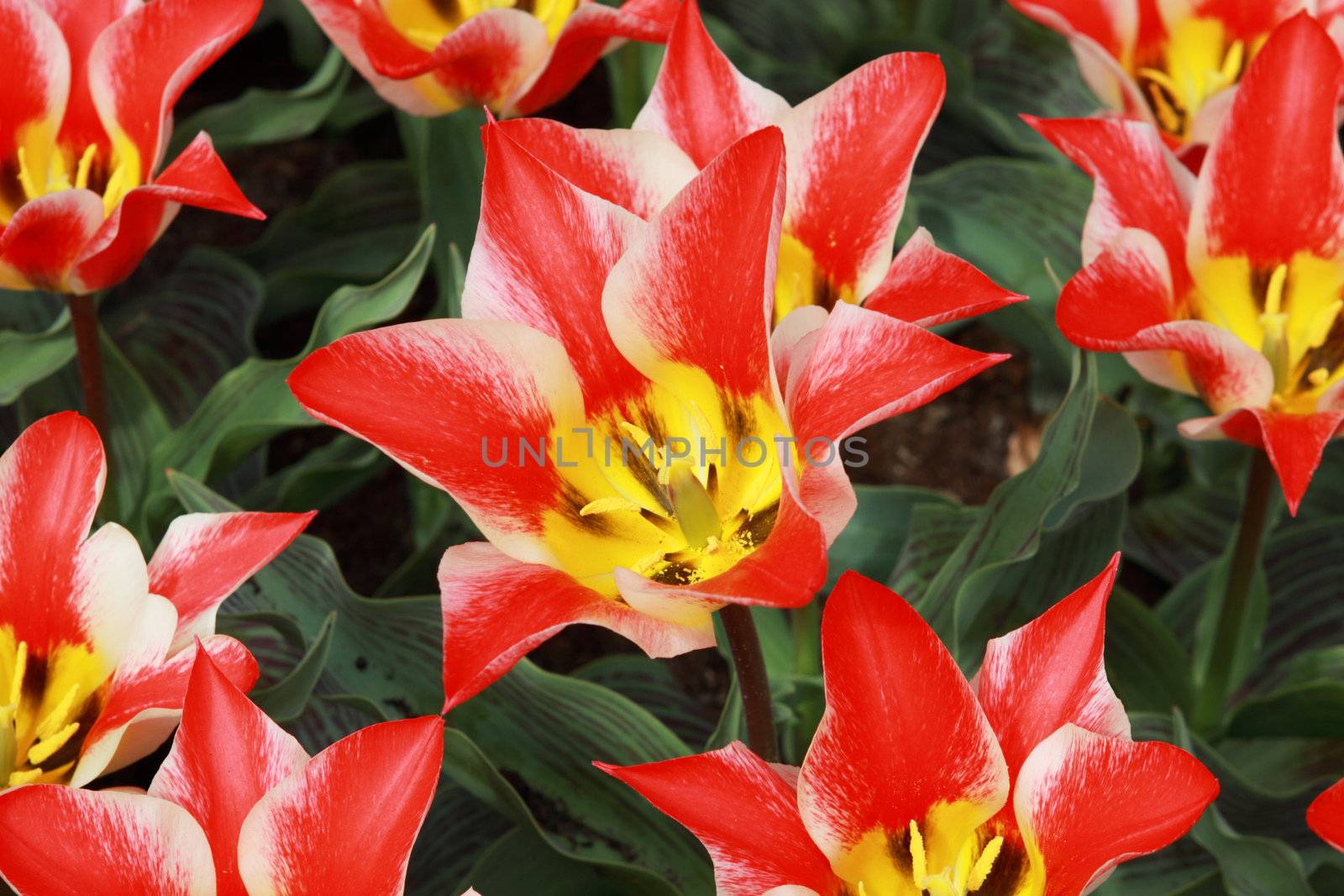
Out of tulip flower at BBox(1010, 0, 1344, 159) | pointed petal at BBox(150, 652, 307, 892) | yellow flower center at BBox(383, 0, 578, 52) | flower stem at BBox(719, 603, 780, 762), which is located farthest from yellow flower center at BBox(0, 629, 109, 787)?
tulip flower at BBox(1010, 0, 1344, 159)

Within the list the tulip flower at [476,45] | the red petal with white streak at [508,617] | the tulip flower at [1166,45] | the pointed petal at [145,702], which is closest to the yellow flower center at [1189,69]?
the tulip flower at [1166,45]

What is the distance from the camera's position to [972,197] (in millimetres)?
1671

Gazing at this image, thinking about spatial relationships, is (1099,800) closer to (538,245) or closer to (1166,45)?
(538,245)

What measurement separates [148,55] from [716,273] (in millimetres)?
587

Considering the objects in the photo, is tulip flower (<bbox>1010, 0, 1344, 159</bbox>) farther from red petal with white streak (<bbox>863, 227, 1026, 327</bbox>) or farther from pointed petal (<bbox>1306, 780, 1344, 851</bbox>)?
pointed petal (<bbox>1306, 780, 1344, 851</bbox>)

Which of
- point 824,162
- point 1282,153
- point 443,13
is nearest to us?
point 824,162

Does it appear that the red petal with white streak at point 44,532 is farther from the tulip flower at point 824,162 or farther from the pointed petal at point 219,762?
the tulip flower at point 824,162

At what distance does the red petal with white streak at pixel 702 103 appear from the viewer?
1010 mm

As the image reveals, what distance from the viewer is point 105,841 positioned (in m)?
0.76

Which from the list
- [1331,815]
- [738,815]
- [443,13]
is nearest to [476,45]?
[443,13]

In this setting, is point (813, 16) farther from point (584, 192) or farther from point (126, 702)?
point (126, 702)

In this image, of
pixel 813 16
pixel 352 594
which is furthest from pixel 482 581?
pixel 813 16

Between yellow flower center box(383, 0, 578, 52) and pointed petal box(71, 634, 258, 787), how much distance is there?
2.12ft

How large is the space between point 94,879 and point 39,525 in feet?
0.84
